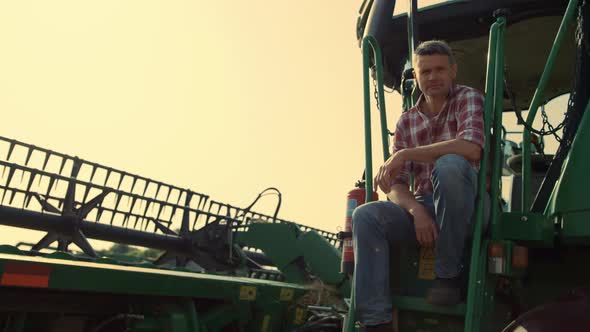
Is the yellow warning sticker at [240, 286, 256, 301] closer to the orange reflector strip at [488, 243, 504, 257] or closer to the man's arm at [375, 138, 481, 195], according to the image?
the man's arm at [375, 138, 481, 195]

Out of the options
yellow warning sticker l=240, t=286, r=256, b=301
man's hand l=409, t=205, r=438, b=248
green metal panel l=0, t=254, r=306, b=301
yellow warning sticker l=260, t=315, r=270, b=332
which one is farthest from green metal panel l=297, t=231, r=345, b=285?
man's hand l=409, t=205, r=438, b=248

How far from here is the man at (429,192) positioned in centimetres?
251

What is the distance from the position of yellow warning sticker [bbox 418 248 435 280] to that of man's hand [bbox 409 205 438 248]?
11cm

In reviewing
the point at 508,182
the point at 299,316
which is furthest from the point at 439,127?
the point at 299,316

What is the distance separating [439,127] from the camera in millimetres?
2867

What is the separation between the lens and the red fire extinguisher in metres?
3.12

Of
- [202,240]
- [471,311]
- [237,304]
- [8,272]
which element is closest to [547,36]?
[471,311]

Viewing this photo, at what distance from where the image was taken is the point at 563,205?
2537 millimetres

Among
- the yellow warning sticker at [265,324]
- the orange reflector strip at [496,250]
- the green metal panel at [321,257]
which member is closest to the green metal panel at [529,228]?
the orange reflector strip at [496,250]

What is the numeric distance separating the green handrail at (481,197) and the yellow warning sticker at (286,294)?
2.17 meters

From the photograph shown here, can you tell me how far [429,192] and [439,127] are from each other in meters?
0.32

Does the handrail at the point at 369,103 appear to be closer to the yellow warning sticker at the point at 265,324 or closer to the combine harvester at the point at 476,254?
the combine harvester at the point at 476,254

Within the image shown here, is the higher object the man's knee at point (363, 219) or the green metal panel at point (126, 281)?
the man's knee at point (363, 219)

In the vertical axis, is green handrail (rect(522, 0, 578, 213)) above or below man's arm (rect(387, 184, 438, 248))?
above
